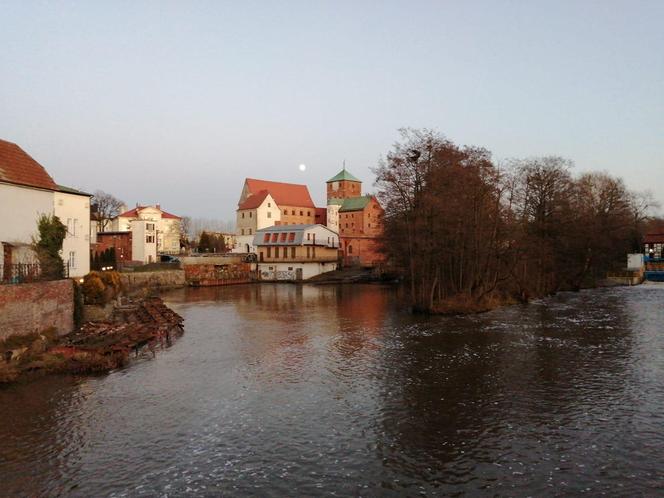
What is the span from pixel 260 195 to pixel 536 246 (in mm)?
63053

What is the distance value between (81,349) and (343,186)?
99.1 meters

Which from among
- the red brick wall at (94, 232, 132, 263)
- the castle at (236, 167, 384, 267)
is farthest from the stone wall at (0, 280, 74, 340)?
the castle at (236, 167, 384, 267)

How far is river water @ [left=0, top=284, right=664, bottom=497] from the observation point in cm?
998

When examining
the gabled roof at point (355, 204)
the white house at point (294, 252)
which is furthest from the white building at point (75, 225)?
the gabled roof at point (355, 204)

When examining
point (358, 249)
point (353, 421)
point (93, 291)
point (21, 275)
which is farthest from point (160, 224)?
point (353, 421)

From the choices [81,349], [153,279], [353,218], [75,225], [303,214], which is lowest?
[81,349]

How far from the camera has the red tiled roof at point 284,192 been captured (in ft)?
332

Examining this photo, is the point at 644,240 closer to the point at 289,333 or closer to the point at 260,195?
the point at 260,195

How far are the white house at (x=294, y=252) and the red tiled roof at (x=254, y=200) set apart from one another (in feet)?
61.0

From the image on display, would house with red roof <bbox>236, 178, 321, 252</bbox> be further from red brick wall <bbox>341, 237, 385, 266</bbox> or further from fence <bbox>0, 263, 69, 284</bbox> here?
fence <bbox>0, 263, 69, 284</bbox>

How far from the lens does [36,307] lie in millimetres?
19953

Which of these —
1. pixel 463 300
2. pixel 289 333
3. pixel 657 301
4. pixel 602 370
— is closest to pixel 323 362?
pixel 289 333

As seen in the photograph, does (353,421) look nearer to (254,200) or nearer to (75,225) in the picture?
(75,225)

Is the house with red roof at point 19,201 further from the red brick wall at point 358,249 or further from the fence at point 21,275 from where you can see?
the red brick wall at point 358,249
